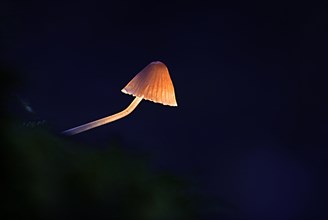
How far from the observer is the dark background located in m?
1.76

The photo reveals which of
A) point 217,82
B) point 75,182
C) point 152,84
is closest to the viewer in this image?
point 75,182

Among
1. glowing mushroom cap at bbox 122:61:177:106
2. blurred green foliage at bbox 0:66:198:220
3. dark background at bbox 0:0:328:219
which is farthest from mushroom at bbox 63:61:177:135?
dark background at bbox 0:0:328:219

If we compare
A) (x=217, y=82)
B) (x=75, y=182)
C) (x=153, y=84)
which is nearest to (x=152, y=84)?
(x=153, y=84)

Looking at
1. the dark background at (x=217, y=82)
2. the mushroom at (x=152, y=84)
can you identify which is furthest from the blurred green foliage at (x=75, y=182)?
the dark background at (x=217, y=82)

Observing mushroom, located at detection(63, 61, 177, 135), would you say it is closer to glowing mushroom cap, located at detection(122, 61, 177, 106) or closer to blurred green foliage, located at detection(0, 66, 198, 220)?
glowing mushroom cap, located at detection(122, 61, 177, 106)

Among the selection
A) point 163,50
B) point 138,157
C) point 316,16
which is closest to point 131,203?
point 138,157

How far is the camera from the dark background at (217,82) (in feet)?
5.79

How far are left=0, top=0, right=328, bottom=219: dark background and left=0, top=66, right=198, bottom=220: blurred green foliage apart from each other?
5.30ft

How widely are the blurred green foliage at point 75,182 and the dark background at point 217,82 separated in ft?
5.30

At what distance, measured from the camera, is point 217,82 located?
183cm

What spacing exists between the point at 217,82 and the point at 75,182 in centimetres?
173

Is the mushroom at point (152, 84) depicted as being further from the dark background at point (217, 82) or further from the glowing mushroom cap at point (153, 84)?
the dark background at point (217, 82)

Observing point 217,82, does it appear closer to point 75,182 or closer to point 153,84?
point 153,84

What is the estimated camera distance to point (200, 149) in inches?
73.8
